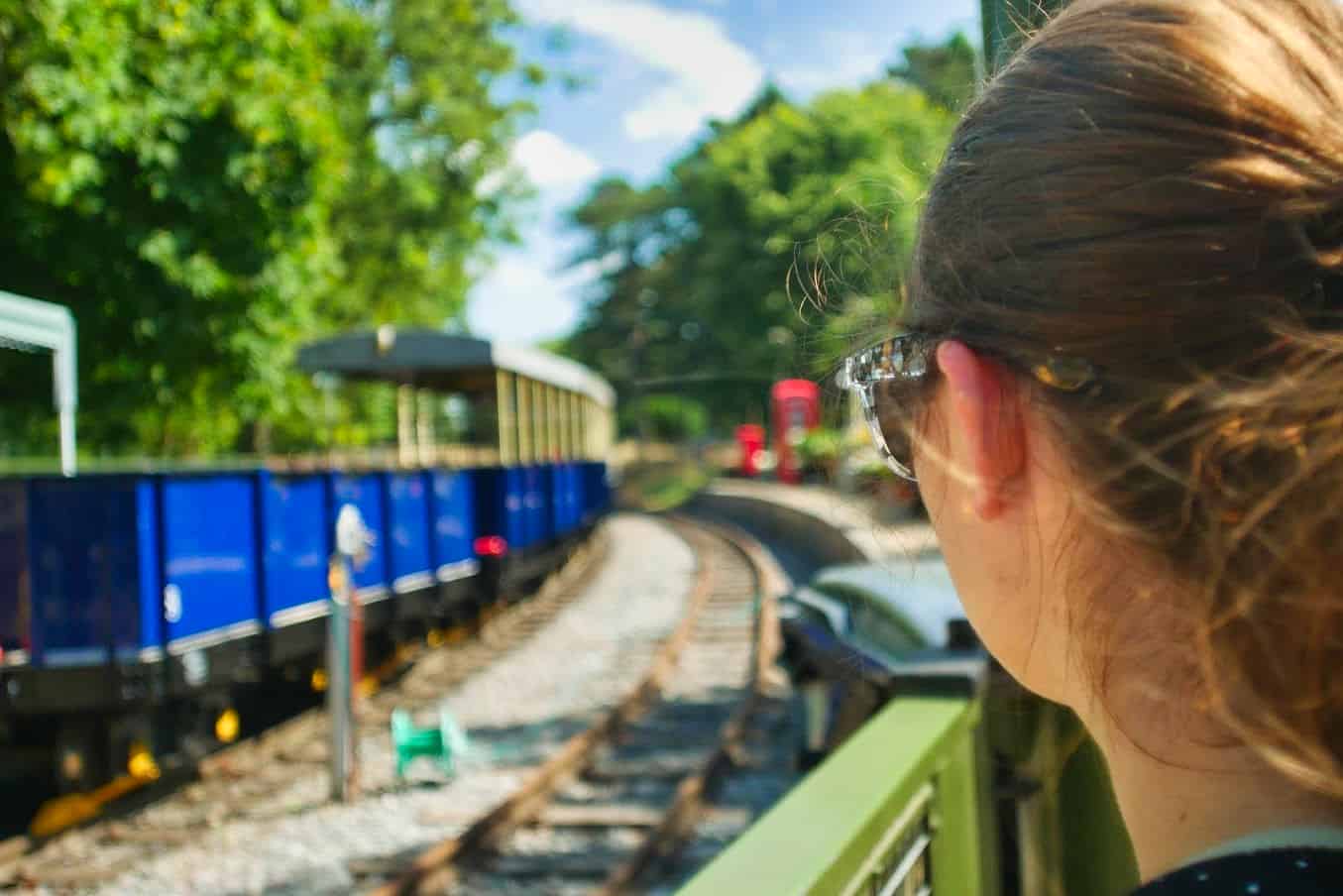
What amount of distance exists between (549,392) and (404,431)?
9.94 feet

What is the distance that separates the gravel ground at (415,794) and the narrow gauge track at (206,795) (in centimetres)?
6

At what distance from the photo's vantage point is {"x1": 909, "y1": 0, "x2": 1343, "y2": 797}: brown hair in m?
0.77

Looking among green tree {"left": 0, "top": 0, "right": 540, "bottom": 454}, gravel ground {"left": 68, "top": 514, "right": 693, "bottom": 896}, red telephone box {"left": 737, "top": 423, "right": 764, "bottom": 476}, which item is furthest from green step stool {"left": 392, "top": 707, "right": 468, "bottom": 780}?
red telephone box {"left": 737, "top": 423, "right": 764, "bottom": 476}

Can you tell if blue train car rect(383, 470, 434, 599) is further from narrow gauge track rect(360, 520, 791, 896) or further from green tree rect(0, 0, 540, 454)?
green tree rect(0, 0, 540, 454)

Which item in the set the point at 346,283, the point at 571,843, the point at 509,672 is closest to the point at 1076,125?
the point at 571,843

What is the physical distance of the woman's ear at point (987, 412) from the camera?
884 millimetres

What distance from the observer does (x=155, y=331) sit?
554 inches

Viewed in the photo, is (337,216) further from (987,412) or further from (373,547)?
(987,412)

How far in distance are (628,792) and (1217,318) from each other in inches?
261

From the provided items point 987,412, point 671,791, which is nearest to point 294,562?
point 671,791

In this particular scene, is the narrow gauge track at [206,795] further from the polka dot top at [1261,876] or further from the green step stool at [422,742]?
the polka dot top at [1261,876]

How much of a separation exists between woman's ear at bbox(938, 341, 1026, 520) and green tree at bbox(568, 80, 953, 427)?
0.22 meters

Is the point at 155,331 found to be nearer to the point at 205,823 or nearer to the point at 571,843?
the point at 205,823

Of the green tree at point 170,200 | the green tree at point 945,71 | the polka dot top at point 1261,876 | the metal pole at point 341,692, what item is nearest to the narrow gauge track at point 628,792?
the metal pole at point 341,692
